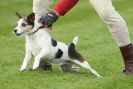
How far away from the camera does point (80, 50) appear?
15984mm

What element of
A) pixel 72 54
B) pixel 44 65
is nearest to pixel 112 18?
pixel 72 54

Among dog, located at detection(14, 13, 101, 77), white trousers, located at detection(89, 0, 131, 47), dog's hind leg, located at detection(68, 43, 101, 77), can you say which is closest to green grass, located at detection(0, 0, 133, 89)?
dog's hind leg, located at detection(68, 43, 101, 77)

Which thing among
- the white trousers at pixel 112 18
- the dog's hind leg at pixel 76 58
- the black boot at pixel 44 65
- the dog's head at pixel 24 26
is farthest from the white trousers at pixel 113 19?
the black boot at pixel 44 65

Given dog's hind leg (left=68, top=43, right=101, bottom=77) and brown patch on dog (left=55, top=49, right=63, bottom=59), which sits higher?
brown patch on dog (left=55, top=49, right=63, bottom=59)

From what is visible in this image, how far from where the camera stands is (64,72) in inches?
432

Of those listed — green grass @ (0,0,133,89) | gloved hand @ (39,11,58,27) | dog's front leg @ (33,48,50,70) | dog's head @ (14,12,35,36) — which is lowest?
green grass @ (0,0,133,89)

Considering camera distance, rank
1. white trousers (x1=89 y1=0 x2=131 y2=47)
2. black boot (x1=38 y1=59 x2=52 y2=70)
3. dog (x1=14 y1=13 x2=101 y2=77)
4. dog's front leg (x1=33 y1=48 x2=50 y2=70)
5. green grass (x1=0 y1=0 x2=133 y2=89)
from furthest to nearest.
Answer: black boot (x1=38 y1=59 x2=52 y2=70), dog (x1=14 y1=13 x2=101 y2=77), dog's front leg (x1=33 y1=48 x2=50 y2=70), white trousers (x1=89 y1=0 x2=131 y2=47), green grass (x1=0 y1=0 x2=133 y2=89)

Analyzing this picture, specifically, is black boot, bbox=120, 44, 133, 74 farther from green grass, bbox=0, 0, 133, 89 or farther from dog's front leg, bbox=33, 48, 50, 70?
dog's front leg, bbox=33, 48, 50, 70

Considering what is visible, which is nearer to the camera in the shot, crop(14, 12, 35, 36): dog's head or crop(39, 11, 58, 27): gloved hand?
crop(39, 11, 58, 27): gloved hand

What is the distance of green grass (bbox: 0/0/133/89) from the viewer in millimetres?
9406

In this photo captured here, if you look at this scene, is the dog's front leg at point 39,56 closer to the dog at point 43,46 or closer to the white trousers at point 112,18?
the dog at point 43,46

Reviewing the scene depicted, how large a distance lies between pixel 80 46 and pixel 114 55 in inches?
117

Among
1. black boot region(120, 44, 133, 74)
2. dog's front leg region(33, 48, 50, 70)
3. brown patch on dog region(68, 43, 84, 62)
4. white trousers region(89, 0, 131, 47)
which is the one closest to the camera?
white trousers region(89, 0, 131, 47)

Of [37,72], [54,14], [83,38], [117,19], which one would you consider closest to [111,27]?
[117,19]
